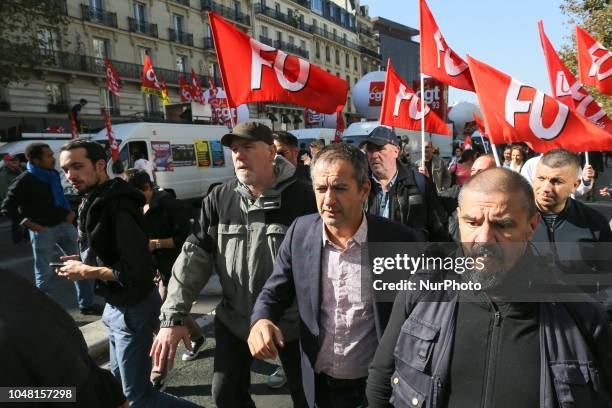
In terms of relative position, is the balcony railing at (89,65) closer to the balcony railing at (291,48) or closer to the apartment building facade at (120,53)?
the apartment building facade at (120,53)

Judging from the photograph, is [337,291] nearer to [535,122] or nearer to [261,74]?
[535,122]

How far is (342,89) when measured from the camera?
16.3ft

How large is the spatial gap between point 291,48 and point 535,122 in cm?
4668

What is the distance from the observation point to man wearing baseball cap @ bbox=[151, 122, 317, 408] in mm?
2326

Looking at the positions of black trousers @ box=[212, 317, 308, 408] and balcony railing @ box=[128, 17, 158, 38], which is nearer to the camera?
black trousers @ box=[212, 317, 308, 408]

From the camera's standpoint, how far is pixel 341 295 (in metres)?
1.91

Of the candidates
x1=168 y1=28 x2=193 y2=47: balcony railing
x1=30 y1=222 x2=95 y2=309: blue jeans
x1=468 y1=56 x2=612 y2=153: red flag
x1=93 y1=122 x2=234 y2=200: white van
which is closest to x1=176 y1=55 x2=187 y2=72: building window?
x1=168 y1=28 x2=193 y2=47: balcony railing

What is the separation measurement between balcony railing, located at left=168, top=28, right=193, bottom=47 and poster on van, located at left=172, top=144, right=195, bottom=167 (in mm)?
22661

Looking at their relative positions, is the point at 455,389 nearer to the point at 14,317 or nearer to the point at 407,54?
the point at 14,317

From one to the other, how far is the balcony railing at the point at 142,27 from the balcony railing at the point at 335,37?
24884 mm

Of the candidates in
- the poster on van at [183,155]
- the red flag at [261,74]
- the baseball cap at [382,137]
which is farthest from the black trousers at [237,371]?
the poster on van at [183,155]

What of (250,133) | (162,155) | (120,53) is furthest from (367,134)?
(120,53)

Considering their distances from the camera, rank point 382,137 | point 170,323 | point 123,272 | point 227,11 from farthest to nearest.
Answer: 1. point 227,11
2. point 382,137
3. point 123,272
4. point 170,323

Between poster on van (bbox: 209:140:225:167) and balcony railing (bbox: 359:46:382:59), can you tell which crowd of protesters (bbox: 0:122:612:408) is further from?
balcony railing (bbox: 359:46:382:59)
